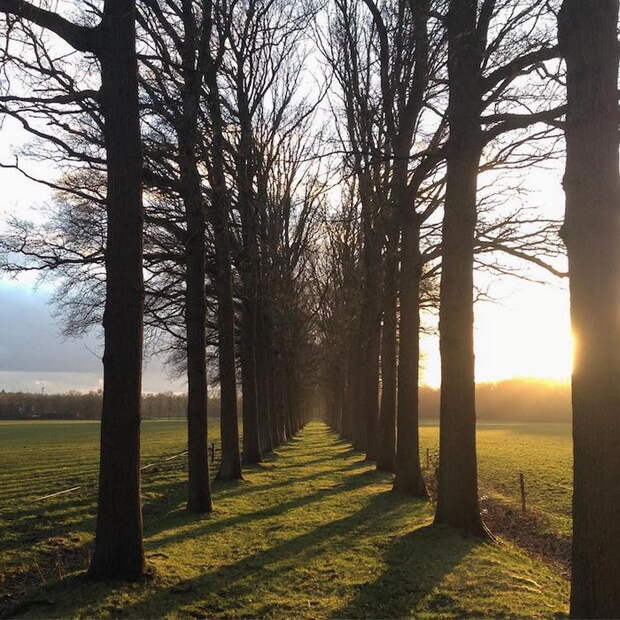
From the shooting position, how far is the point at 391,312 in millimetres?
15758

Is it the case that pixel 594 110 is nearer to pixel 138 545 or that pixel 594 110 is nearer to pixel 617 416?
pixel 617 416

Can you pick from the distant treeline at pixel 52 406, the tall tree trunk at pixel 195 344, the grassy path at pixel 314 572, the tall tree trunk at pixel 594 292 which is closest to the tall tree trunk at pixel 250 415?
the grassy path at pixel 314 572

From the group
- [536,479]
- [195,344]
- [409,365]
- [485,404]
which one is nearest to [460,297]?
[409,365]

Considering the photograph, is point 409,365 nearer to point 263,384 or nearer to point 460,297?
point 460,297

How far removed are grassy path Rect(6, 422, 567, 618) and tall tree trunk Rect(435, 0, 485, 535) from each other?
66cm

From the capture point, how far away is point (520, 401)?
97688 mm

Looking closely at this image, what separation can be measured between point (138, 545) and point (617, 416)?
471cm

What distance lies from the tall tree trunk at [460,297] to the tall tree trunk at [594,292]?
3514mm

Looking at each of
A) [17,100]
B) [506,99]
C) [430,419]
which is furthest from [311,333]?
[430,419]

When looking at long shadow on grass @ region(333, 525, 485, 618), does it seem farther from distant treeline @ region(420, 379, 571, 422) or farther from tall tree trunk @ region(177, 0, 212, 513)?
distant treeline @ region(420, 379, 571, 422)

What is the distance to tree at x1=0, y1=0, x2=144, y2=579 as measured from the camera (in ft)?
19.9

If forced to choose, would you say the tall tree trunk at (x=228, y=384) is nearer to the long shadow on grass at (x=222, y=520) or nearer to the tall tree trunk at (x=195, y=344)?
the long shadow on grass at (x=222, y=520)

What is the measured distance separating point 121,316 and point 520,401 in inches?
3922

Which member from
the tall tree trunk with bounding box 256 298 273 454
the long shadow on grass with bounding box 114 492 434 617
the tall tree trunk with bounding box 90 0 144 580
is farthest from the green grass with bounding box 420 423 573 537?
the tall tree trunk with bounding box 90 0 144 580
